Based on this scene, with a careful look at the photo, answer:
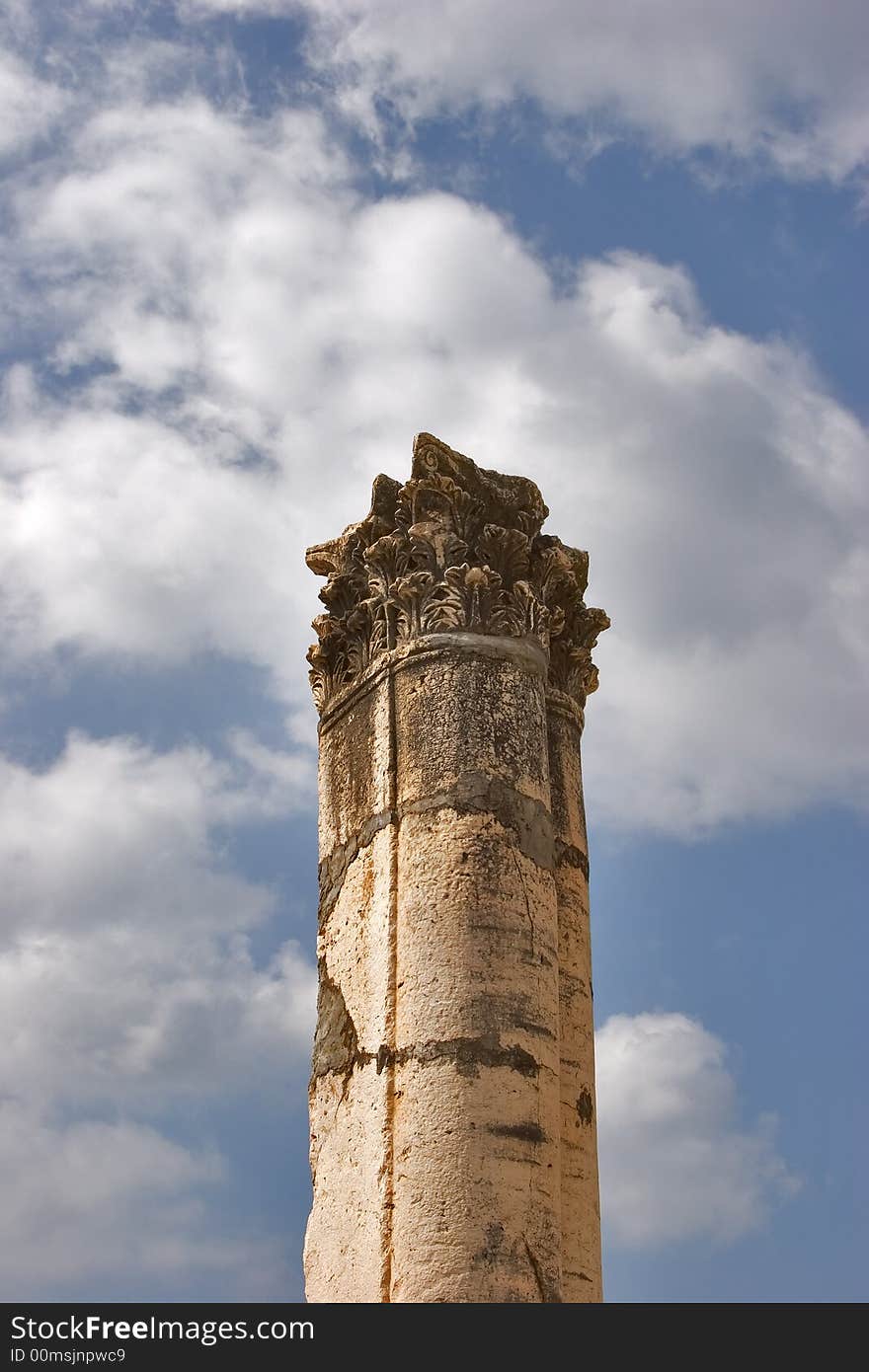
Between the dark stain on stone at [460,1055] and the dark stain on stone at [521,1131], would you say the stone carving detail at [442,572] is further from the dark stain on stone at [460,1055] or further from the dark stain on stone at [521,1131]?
the dark stain on stone at [521,1131]

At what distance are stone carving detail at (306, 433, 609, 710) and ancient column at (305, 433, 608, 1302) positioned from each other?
0.01m

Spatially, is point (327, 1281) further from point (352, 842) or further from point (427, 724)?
point (427, 724)

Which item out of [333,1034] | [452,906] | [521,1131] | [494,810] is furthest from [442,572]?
[521,1131]

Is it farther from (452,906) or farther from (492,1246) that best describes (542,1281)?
(452,906)

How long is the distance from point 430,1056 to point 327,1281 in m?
1.32

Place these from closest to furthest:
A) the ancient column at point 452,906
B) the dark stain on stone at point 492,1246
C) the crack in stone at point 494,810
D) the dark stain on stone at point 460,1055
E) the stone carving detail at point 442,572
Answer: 1. the dark stain on stone at point 492,1246
2. the ancient column at point 452,906
3. the dark stain on stone at point 460,1055
4. the crack in stone at point 494,810
5. the stone carving detail at point 442,572

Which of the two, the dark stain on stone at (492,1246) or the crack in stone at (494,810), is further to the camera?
the crack in stone at (494,810)

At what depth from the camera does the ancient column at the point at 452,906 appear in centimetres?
734

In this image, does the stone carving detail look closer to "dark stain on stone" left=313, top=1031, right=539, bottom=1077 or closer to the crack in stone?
the crack in stone

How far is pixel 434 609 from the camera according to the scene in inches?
345

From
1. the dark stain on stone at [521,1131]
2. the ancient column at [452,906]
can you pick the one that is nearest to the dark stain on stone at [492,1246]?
the ancient column at [452,906]

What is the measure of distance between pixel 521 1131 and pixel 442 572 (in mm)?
3175
